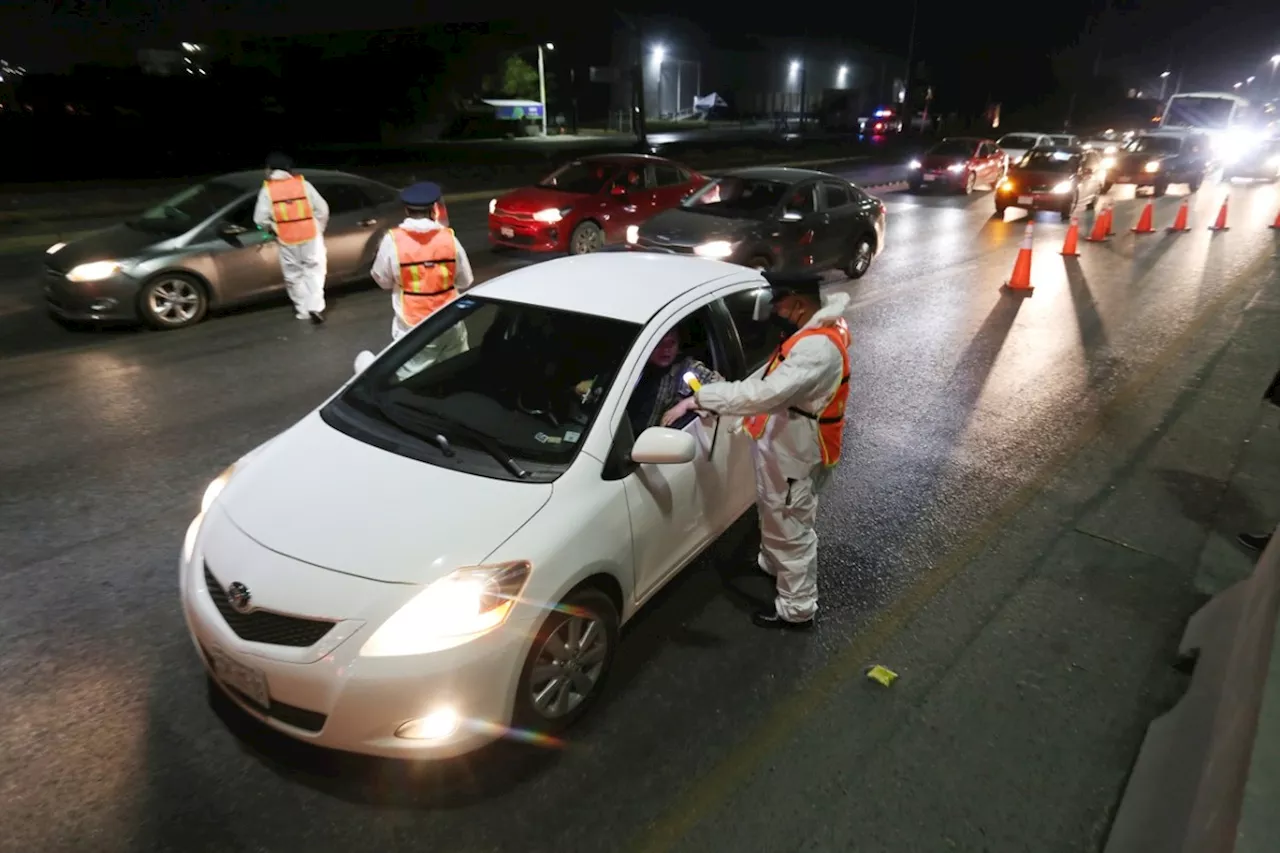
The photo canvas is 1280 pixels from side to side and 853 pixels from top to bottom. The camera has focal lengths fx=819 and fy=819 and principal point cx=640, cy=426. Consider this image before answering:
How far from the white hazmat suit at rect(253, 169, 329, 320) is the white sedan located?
17.9 feet

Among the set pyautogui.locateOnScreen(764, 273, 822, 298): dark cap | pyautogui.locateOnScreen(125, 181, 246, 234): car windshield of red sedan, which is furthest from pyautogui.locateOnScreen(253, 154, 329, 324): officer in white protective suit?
pyautogui.locateOnScreen(764, 273, 822, 298): dark cap

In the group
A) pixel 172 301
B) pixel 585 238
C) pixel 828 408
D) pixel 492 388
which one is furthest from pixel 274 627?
pixel 585 238

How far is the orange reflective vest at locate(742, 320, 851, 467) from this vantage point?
A: 3.48 meters

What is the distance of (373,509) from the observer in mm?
3045

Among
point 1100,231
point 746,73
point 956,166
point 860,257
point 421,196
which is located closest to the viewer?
point 421,196

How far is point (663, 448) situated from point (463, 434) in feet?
2.84

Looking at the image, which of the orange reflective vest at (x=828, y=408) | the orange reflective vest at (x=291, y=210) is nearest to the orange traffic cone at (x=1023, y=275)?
the orange reflective vest at (x=828, y=408)

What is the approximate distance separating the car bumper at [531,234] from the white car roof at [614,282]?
24.8 feet

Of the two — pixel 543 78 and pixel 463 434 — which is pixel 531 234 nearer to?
pixel 463 434

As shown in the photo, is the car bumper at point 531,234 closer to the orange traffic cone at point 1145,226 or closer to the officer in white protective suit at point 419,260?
the officer in white protective suit at point 419,260

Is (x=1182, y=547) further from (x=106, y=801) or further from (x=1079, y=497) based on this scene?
(x=106, y=801)

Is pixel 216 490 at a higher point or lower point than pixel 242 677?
higher

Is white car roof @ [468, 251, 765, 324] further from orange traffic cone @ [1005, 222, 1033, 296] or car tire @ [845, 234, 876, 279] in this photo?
orange traffic cone @ [1005, 222, 1033, 296]

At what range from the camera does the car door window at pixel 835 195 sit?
11.6 metres
